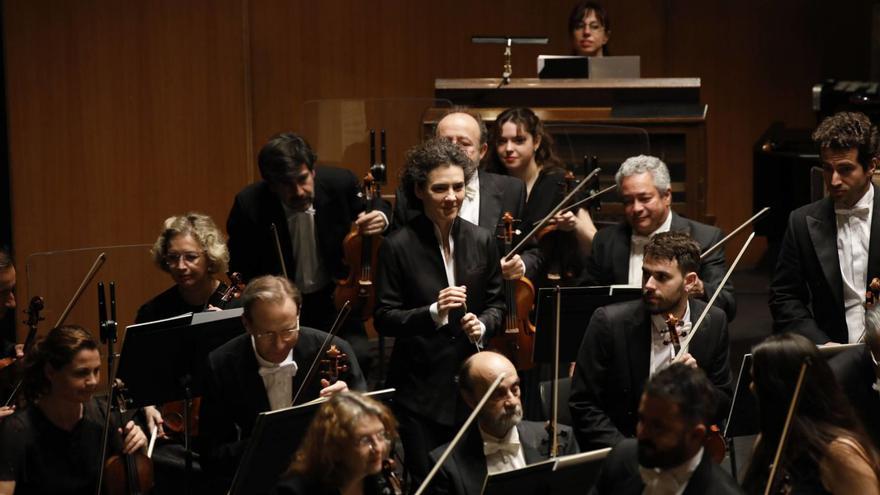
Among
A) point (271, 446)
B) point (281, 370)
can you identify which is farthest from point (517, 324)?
point (271, 446)

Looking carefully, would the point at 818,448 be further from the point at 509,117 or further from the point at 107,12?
the point at 107,12

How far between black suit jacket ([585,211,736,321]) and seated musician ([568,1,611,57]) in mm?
1827

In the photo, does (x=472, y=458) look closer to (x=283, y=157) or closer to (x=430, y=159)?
(x=430, y=159)

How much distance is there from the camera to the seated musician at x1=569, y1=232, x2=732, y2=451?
3371 millimetres

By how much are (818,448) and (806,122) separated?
5106mm

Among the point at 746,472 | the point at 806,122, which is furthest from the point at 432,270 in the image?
the point at 806,122

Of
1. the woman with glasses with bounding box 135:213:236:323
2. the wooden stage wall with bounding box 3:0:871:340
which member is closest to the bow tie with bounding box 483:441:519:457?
the woman with glasses with bounding box 135:213:236:323

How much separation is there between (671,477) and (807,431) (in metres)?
0.34

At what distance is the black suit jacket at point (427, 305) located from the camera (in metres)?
3.64

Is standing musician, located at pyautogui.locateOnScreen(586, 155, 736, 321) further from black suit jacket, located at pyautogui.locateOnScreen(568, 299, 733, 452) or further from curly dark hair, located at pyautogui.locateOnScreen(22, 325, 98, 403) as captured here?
curly dark hair, located at pyautogui.locateOnScreen(22, 325, 98, 403)

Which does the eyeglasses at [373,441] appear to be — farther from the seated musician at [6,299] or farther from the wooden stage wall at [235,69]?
the wooden stage wall at [235,69]

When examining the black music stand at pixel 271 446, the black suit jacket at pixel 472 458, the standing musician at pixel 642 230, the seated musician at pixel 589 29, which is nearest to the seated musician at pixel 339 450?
the black music stand at pixel 271 446

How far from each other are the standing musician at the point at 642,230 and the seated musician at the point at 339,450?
1354 mm

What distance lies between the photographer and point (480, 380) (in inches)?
126
